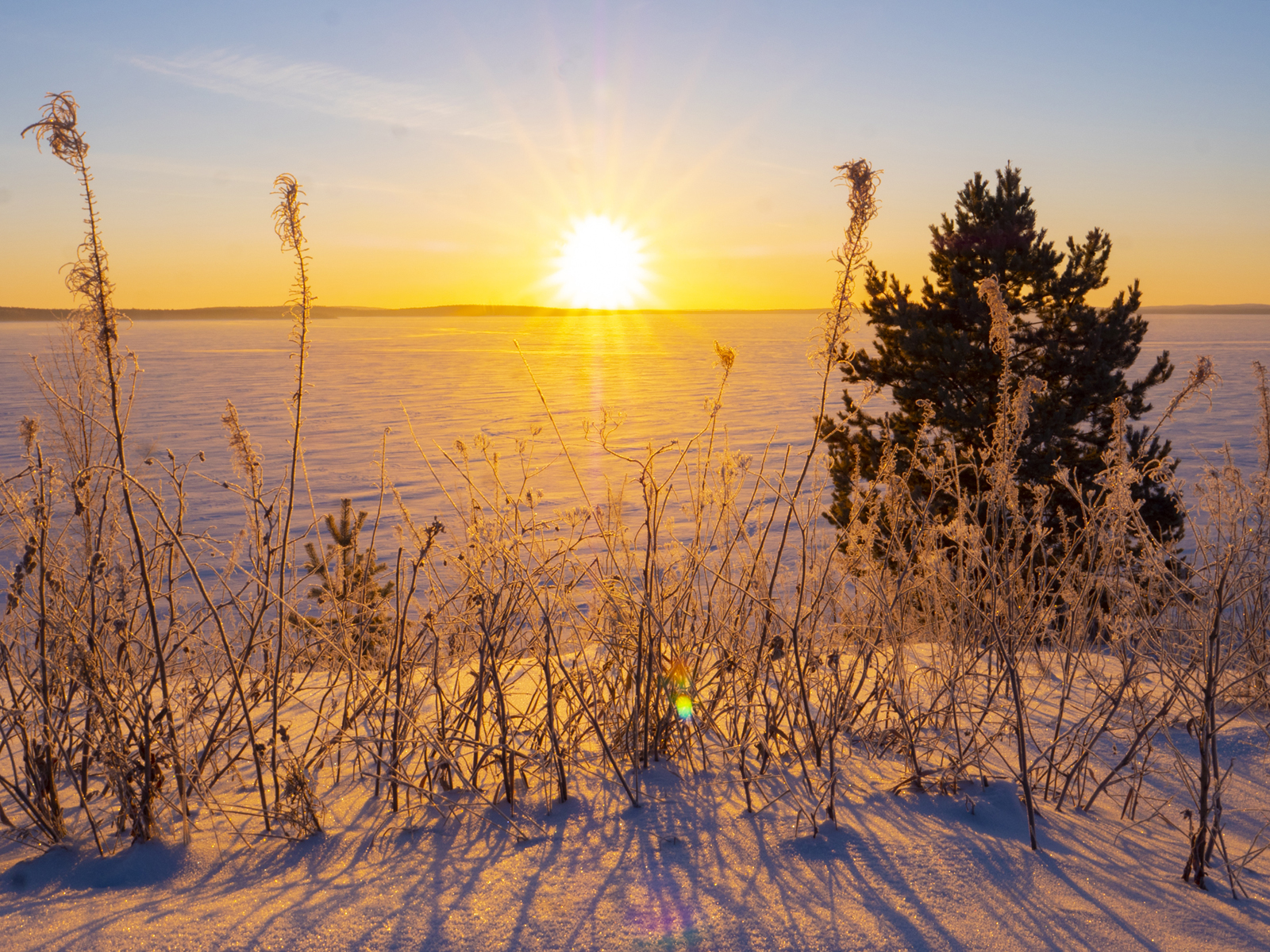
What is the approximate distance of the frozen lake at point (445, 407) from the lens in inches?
587

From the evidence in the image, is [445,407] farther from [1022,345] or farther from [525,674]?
[525,674]

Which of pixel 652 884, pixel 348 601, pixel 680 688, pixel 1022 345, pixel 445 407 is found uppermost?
pixel 1022 345

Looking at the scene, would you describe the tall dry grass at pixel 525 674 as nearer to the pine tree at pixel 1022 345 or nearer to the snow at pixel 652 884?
the snow at pixel 652 884

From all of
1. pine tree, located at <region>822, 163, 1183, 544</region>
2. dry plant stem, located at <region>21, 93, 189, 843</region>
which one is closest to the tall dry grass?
dry plant stem, located at <region>21, 93, 189, 843</region>

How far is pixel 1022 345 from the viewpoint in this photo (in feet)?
26.5

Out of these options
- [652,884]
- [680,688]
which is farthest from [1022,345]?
[652,884]

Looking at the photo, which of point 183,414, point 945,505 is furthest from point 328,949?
point 183,414

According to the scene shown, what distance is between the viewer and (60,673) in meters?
2.33

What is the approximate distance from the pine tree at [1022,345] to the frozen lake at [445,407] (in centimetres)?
105

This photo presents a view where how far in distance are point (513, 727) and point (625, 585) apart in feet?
2.45

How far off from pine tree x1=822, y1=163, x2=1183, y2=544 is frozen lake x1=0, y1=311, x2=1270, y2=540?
1048 millimetres

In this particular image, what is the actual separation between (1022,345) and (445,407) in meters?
19.8

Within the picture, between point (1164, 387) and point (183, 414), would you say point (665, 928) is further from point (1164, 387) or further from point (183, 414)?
point (1164, 387)

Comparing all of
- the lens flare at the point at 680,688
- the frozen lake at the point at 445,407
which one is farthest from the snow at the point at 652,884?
the frozen lake at the point at 445,407
